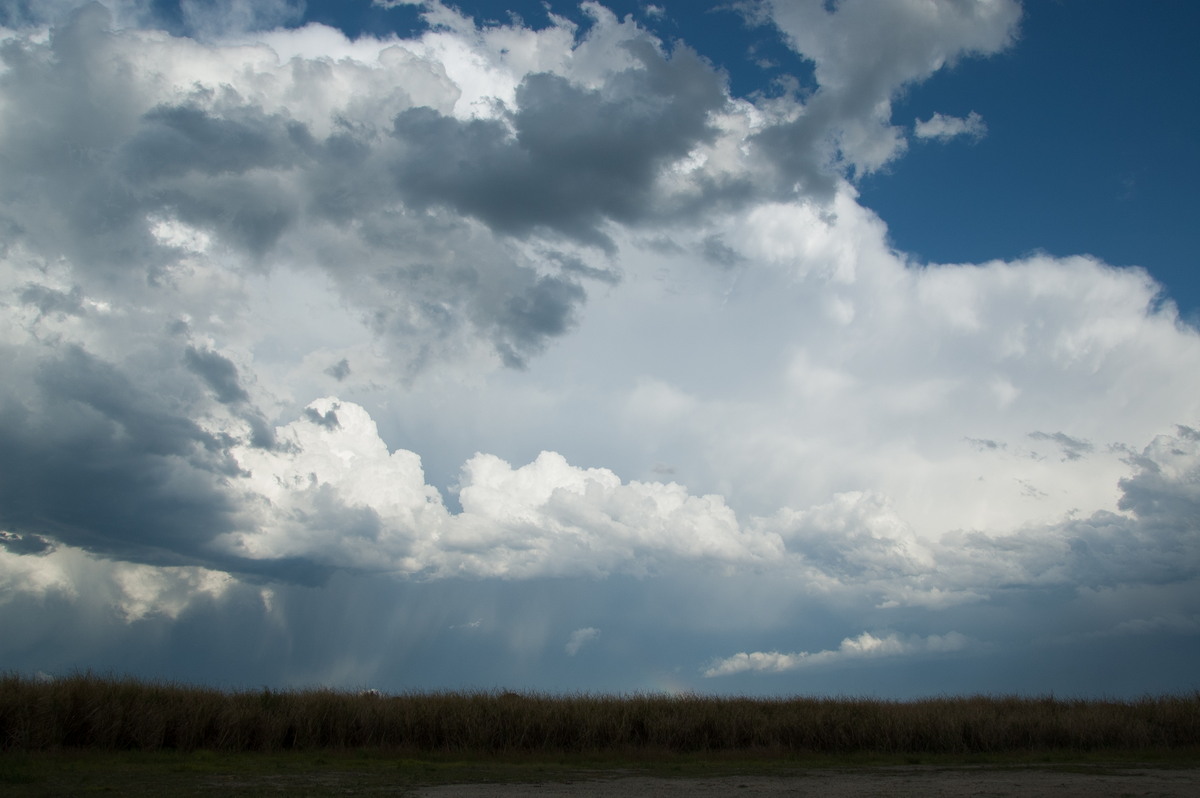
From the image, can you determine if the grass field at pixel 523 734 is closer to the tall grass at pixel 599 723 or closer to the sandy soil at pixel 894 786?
the tall grass at pixel 599 723

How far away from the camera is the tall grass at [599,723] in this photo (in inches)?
1543

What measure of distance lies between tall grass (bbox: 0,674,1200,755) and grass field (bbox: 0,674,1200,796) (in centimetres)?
8

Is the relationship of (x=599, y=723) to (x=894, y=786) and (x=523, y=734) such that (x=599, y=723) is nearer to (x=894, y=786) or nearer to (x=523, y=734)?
(x=523, y=734)

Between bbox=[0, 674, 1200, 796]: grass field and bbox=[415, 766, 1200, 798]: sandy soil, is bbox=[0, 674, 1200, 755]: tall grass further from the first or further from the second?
bbox=[415, 766, 1200, 798]: sandy soil

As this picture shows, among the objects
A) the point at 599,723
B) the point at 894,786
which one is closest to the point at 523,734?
the point at 599,723

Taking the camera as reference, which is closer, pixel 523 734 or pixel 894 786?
pixel 894 786

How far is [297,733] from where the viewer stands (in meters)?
41.2

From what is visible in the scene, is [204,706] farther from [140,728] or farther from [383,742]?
[383,742]

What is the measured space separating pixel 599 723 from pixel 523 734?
4415 millimetres

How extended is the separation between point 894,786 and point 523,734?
2376cm

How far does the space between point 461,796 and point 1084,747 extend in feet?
123

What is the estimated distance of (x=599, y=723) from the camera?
1796 inches

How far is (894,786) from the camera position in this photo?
83.8ft

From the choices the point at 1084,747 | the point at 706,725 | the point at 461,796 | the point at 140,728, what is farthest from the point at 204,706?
the point at 1084,747
